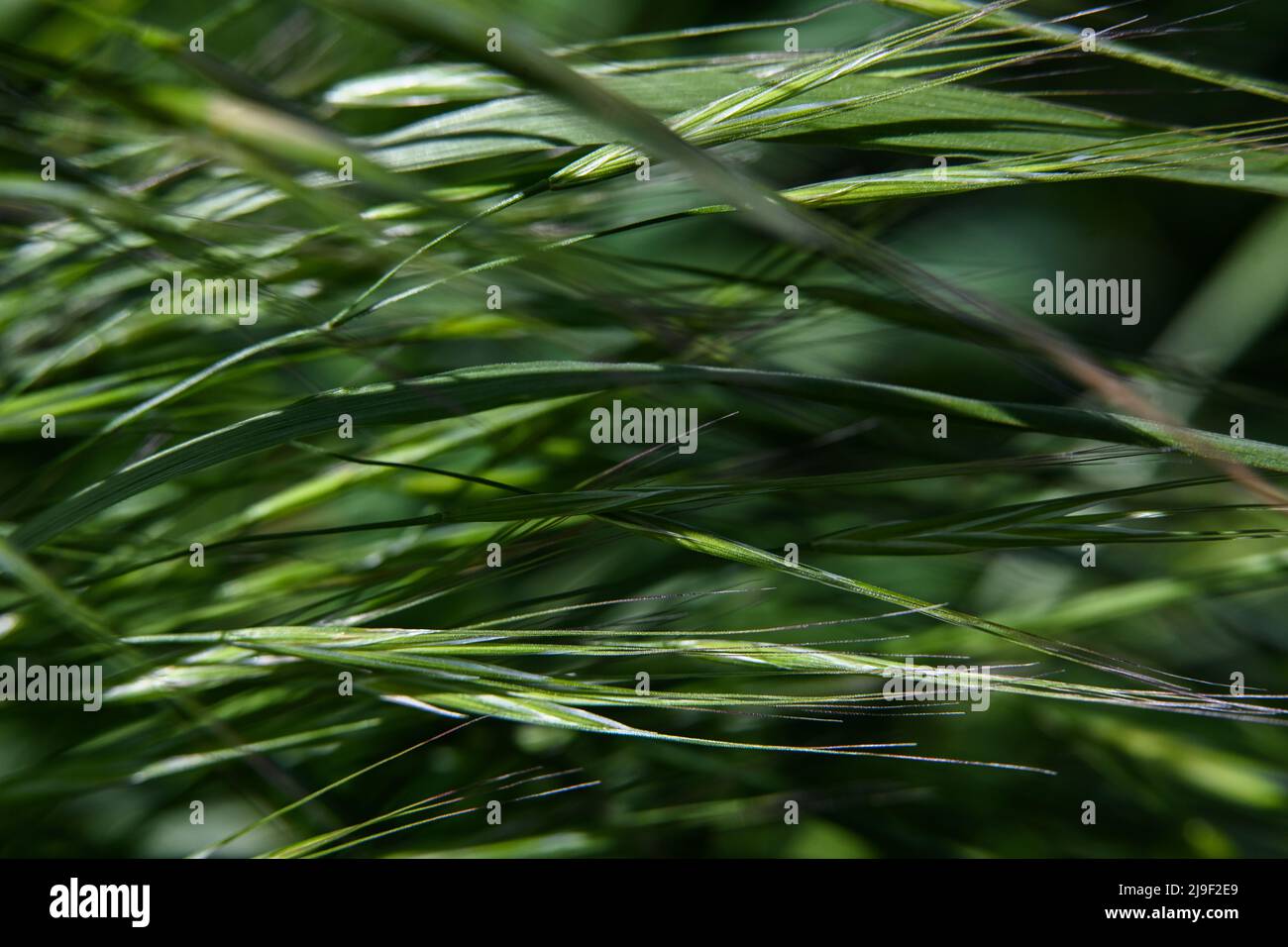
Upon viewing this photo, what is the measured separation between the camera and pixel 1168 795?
0.48 metres

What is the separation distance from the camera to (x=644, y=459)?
0.39 metres

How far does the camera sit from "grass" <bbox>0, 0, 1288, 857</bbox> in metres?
0.32

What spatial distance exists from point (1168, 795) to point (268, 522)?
530 millimetres

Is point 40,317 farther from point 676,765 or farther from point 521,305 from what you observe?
point 676,765

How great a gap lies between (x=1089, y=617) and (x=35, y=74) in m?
0.54

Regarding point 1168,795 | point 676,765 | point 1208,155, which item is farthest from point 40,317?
point 1168,795

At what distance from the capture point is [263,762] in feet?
1.15

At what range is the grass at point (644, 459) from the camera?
316 millimetres

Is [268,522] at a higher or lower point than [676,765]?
higher

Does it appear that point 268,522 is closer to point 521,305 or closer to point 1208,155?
point 521,305

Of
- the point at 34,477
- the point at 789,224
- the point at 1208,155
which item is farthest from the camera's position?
the point at 34,477

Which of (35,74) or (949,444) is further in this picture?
(949,444)

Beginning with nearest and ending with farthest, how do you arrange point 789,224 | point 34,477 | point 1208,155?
point 789,224
point 1208,155
point 34,477
